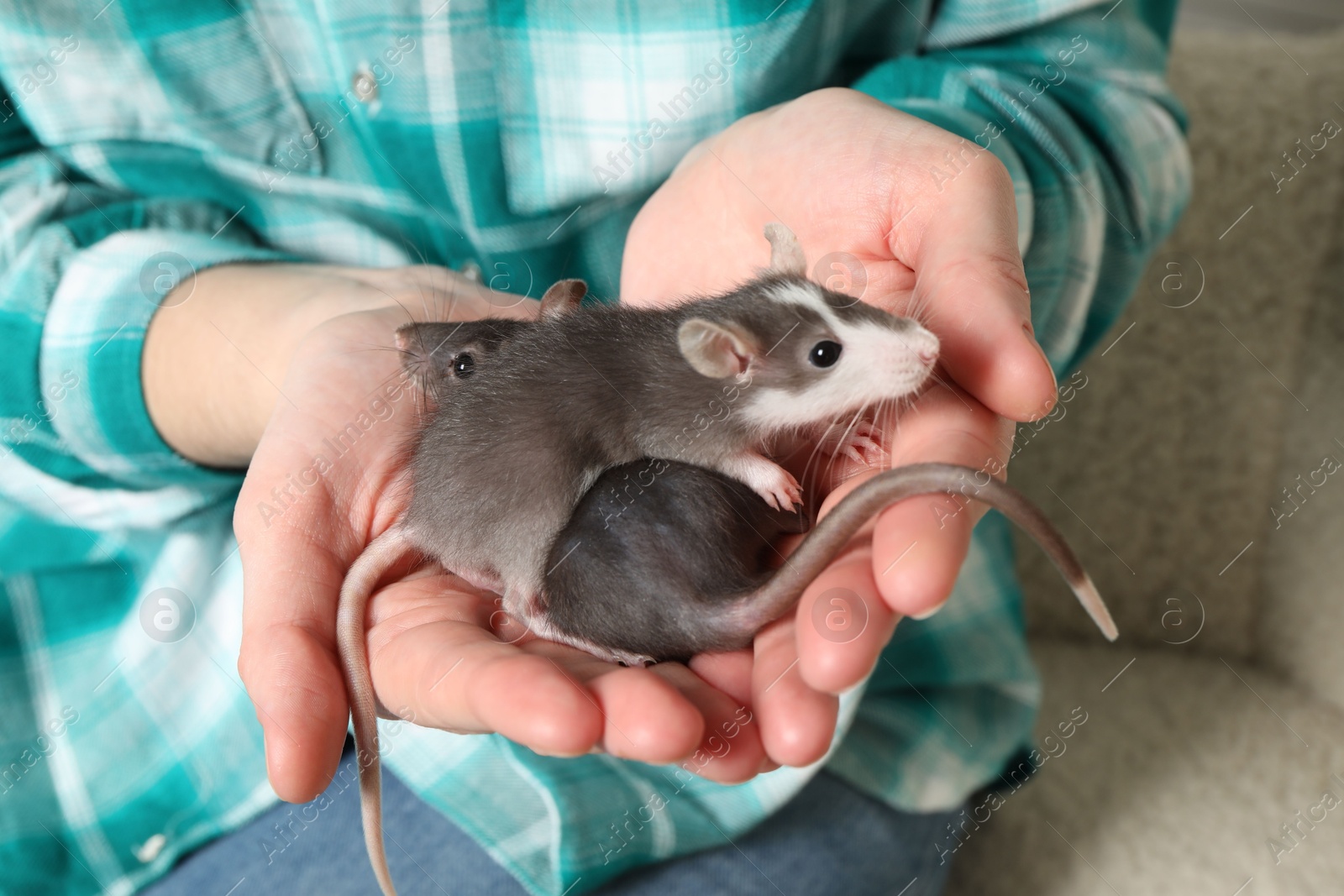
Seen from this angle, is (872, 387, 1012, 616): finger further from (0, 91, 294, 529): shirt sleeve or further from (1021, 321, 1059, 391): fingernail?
(0, 91, 294, 529): shirt sleeve

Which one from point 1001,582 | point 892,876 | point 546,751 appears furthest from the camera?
point 1001,582

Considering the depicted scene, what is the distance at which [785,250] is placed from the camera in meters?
1.97

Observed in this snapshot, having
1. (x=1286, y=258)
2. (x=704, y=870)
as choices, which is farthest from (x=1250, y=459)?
(x=704, y=870)

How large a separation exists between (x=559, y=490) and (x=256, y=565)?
0.53 meters

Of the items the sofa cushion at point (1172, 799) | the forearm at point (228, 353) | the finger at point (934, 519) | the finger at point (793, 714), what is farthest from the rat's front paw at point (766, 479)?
the sofa cushion at point (1172, 799)

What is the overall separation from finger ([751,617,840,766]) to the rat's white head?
0.54m

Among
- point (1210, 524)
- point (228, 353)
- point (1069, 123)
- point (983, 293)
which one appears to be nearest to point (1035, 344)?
point (983, 293)

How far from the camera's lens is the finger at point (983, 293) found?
1.38 m

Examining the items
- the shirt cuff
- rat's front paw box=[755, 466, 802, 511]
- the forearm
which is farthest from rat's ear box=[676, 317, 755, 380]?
the shirt cuff

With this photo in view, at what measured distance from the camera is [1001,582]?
2652 mm

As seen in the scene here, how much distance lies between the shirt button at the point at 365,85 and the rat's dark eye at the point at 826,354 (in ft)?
4.05

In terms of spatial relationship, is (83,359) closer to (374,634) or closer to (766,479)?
(374,634)

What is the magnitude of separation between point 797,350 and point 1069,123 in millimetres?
939

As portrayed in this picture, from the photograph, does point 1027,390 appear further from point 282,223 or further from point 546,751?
point 282,223
